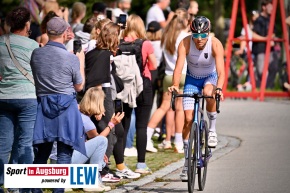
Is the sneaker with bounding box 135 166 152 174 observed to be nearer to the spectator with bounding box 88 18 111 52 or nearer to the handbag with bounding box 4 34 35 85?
the spectator with bounding box 88 18 111 52

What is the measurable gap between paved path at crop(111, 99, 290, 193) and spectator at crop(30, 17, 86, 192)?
1620 mm

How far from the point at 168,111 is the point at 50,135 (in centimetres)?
660

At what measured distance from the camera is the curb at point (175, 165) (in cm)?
1243

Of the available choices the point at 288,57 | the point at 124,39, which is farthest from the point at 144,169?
the point at 288,57

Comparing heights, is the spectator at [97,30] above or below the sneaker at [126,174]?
above

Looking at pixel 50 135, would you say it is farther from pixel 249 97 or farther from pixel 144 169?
pixel 249 97

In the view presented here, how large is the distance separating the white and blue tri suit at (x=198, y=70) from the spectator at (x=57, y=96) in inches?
92.2

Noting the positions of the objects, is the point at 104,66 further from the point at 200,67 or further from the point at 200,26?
the point at 200,26

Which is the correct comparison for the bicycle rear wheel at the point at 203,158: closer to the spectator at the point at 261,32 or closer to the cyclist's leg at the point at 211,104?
the cyclist's leg at the point at 211,104

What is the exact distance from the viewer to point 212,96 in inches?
473

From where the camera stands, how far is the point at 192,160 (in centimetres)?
1195

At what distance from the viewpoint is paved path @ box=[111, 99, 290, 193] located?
12.5 meters

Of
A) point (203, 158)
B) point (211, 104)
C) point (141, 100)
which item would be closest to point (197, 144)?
point (203, 158)

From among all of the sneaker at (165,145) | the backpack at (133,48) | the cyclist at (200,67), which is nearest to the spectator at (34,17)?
the sneaker at (165,145)
